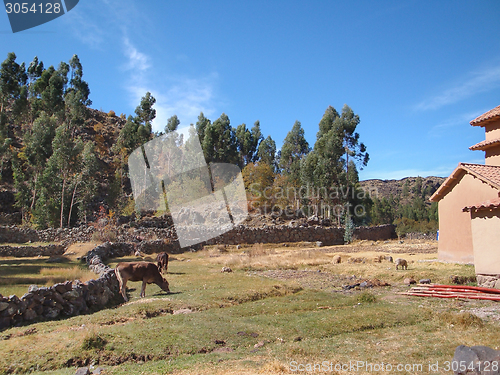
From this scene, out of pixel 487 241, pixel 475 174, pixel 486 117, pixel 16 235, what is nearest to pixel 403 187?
pixel 486 117

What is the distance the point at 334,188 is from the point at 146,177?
30.8m

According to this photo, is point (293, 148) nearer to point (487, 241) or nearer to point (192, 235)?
point (192, 235)

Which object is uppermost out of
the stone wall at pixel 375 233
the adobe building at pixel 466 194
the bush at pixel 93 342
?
the adobe building at pixel 466 194

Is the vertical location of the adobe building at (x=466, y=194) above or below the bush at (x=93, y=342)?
above

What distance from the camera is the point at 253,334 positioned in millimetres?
7746

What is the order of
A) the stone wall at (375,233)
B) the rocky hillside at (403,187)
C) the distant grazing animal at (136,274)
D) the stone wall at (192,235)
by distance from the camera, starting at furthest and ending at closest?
1. the rocky hillside at (403,187)
2. the stone wall at (375,233)
3. the stone wall at (192,235)
4. the distant grazing animal at (136,274)

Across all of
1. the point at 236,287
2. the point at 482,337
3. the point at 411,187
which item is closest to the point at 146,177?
the point at 236,287

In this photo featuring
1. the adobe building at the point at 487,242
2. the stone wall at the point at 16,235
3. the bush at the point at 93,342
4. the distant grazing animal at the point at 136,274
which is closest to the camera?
the bush at the point at 93,342

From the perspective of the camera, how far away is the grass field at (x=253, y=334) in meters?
5.92

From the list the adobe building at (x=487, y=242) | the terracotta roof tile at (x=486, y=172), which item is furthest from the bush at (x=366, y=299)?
the terracotta roof tile at (x=486, y=172)

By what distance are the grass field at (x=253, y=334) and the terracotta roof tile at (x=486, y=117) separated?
1479 centimetres

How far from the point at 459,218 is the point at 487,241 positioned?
21.3ft

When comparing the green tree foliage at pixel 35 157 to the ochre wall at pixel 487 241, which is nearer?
the ochre wall at pixel 487 241

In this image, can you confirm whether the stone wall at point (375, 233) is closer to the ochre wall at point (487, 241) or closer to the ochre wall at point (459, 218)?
the ochre wall at point (459, 218)
